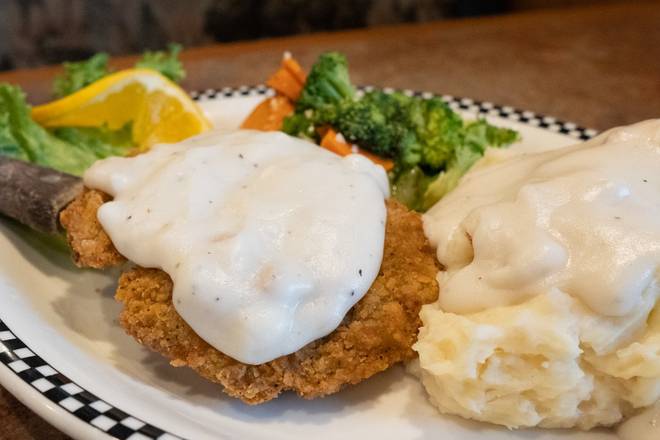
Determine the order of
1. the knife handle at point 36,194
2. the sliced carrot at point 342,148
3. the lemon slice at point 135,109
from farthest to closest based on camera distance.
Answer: the lemon slice at point 135,109, the sliced carrot at point 342,148, the knife handle at point 36,194

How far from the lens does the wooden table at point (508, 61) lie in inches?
188

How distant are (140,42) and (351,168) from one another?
418cm

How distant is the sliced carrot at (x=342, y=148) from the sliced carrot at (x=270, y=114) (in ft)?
1.35

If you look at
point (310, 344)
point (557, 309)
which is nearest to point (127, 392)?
point (310, 344)

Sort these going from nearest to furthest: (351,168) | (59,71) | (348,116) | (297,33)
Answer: (351,168)
(348,116)
(59,71)
(297,33)

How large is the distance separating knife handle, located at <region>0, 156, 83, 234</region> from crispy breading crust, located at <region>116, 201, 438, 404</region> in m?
0.54

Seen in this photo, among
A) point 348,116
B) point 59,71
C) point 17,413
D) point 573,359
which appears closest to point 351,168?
point 348,116

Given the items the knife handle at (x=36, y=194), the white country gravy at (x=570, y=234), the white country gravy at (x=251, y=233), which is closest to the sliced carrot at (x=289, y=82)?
the white country gravy at (x=251, y=233)

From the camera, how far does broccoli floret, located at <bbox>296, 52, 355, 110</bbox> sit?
129 inches

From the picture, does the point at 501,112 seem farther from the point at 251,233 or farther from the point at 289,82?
the point at 251,233

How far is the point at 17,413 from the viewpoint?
2.01m

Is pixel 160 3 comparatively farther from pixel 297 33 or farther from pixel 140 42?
pixel 297 33

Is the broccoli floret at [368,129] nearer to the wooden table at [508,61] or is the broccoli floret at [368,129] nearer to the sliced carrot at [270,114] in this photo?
the sliced carrot at [270,114]

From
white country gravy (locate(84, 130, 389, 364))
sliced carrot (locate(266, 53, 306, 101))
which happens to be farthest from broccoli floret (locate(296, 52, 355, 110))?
white country gravy (locate(84, 130, 389, 364))
